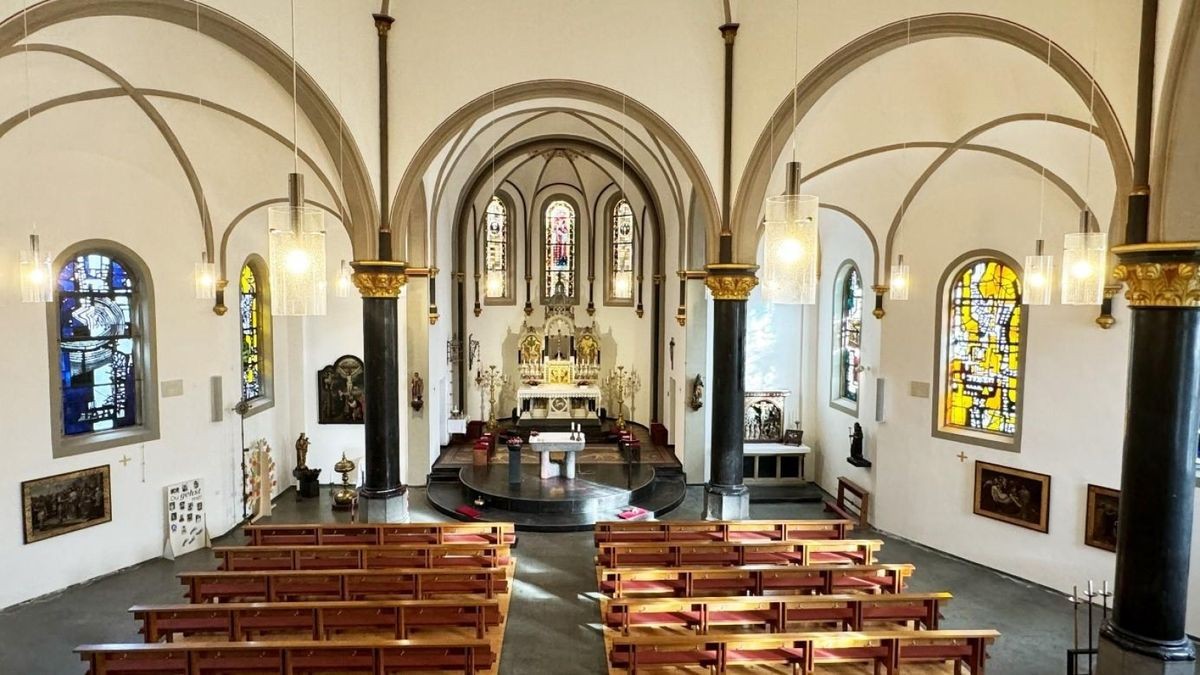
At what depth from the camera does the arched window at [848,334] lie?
47.1 ft

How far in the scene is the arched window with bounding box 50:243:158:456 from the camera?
1006 cm

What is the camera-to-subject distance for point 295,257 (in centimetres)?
512

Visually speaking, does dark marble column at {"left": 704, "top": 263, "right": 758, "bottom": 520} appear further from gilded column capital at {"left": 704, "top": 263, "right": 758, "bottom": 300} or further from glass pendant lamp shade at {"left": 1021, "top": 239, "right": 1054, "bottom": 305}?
glass pendant lamp shade at {"left": 1021, "top": 239, "right": 1054, "bottom": 305}

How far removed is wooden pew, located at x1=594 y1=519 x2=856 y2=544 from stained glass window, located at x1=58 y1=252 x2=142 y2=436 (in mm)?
8253

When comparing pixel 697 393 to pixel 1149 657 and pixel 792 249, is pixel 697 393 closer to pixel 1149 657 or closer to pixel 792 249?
pixel 1149 657

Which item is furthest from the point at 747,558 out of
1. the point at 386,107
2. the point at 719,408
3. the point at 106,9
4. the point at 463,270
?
the point at 463,270

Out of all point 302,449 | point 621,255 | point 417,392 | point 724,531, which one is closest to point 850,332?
point 724,531

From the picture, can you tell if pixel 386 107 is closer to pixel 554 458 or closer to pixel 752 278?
pixel 752 278

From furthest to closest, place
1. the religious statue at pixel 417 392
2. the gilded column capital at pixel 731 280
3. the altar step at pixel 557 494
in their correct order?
the religious statue at pixel 417 392 < the altar step at pixel 557 494 < the gilded column capital at pixel 731 280

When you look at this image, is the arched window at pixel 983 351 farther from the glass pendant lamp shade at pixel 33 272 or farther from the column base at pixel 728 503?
the glass pendant lamp shade at pixel 33 272

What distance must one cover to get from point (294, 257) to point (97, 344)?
25.8 feet

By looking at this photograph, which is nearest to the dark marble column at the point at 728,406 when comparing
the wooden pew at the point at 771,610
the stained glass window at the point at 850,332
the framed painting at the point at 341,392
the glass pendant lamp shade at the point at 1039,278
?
the wooden pew at the point at 771,610

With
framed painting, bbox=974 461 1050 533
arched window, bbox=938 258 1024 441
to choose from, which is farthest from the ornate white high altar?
framed painting, bbox=974 461 1050 533

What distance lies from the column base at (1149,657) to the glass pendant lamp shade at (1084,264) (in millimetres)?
3436
